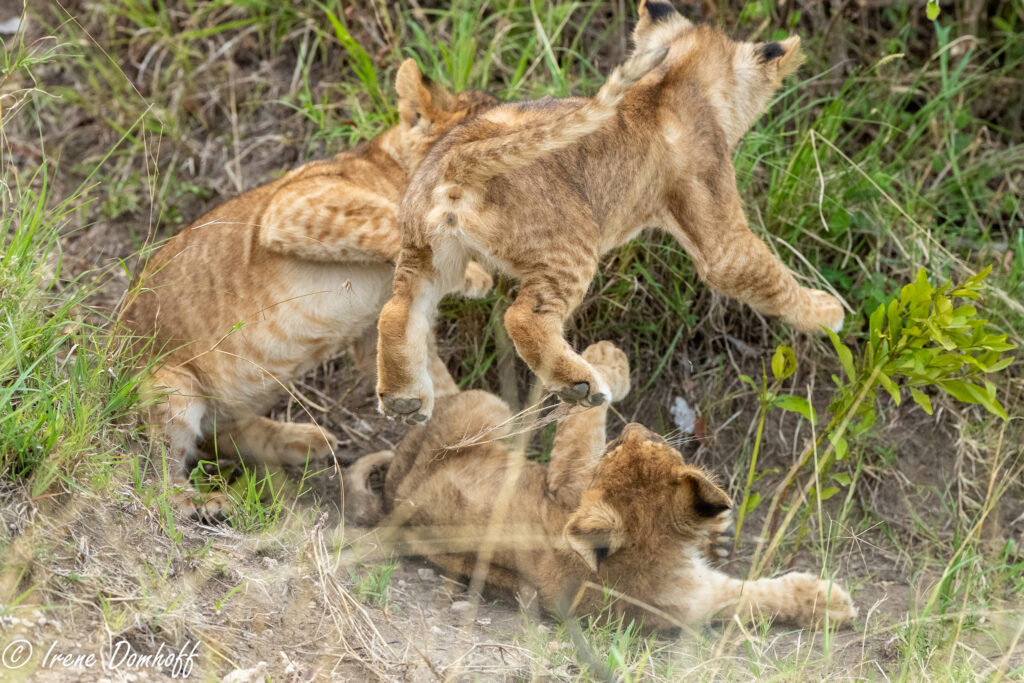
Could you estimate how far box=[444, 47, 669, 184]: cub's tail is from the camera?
127 inches

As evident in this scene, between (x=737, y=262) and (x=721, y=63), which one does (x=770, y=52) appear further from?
(x=737, y=262)

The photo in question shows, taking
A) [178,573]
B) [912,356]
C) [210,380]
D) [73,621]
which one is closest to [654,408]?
[912,356]

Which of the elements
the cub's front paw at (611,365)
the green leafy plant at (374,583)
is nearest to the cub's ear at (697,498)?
the cub's front paw at (611,365)

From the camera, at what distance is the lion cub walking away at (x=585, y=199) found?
3496 millimetres

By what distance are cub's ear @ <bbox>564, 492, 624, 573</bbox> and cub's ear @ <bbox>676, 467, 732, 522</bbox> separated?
0.24 metres

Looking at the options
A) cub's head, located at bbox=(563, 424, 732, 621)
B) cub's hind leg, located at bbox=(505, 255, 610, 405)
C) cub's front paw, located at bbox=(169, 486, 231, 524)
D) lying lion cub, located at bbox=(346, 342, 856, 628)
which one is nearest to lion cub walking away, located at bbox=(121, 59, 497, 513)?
cub's front paw, located at bbox=(169, 486, 231, 524)

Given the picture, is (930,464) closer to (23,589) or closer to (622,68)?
(622,68)

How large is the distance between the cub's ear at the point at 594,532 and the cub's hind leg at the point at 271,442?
1671 millimetres

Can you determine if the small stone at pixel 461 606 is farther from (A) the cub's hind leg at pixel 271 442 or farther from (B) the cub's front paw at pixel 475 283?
(B) the cub's front paw at pixel 475 283

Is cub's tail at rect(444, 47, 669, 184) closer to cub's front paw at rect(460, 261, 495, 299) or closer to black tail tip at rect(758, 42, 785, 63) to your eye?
cub's front paw at rect(460, 261, 495, 299)

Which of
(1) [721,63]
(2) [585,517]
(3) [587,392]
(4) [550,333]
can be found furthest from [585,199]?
(2) [585,517]

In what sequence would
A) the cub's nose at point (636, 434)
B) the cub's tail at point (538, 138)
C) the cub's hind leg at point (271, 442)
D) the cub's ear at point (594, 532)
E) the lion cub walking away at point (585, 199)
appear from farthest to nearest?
1. the cub's hind leg at point (271, 442)
2. the cub's nose at point (636, 434)
3. the cub's ear at point (594, 532)
4. the lion cub walking away at point (585, 199)
5. the cub's tail at point (538, 138)

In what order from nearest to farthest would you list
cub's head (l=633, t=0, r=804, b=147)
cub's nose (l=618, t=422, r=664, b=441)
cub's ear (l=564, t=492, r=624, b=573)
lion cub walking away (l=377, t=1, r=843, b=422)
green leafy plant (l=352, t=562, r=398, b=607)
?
lion cub walking away (l=377, t=1, r=843, b=422)
cub's ear (l=564, t=492, r=624, b=573)
green leafy plant (l=352, t=562, r=398, b=607)
cub's nose (l=618, t=422, r=664, b=441)
cub's head (l=633, t=0, r=804, b=147)

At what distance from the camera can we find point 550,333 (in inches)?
140
